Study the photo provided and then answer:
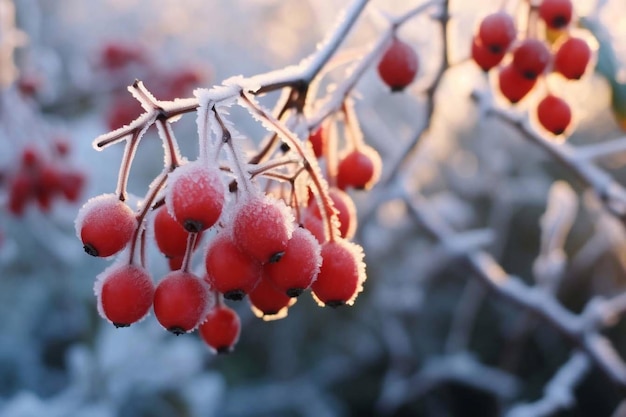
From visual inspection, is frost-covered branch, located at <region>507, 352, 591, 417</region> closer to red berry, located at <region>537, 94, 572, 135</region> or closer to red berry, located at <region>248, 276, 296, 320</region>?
red berry, located at <region>537, 94, 572, 135</region>

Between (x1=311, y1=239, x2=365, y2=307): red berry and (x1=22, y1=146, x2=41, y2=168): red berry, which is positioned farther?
(x1=22, y1=146, x2=41, y2=168): red berry

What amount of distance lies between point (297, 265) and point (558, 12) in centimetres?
82

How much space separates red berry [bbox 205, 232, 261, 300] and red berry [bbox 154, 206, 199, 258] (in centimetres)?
9

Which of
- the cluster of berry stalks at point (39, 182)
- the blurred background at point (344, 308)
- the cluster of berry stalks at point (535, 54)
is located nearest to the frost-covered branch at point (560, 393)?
the blurred background at point (344, 308)

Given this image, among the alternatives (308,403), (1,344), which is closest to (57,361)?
(1,344)

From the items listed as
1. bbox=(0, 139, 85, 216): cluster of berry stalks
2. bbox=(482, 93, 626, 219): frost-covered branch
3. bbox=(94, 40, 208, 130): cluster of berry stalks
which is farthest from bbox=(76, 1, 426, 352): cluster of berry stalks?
bbox=(94, 40, 208, 130): cluster of berry stalks

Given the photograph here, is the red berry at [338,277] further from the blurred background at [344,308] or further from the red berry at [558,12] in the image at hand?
the blurred background at [344,308]

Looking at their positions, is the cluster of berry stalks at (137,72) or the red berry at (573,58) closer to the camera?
the red berry at (573,58)

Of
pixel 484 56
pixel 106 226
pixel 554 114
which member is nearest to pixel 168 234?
pixel 106 226

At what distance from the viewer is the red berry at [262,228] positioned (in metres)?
0.84

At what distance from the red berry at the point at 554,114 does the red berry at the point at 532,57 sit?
4.7 inches

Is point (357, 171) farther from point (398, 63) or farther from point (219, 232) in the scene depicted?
point (219, 232)

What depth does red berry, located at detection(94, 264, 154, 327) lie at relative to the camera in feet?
3.08

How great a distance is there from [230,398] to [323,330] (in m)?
0.86
